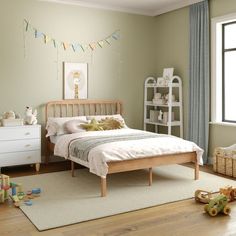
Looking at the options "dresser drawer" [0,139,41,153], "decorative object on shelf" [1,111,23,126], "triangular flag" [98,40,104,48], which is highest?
"triangular flag" [98,40,104,48]

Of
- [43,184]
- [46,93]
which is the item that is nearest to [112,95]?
[46,93]

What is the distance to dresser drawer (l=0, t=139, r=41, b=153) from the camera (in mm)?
4801

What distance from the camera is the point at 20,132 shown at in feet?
16.1

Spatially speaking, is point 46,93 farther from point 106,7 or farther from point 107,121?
point 106,7

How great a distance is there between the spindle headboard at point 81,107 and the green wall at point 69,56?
0.36 feet

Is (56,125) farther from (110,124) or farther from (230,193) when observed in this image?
(230,193)

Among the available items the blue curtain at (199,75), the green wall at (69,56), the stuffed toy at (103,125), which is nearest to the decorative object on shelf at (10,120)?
the green wall at (69,56)

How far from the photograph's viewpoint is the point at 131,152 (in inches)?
155

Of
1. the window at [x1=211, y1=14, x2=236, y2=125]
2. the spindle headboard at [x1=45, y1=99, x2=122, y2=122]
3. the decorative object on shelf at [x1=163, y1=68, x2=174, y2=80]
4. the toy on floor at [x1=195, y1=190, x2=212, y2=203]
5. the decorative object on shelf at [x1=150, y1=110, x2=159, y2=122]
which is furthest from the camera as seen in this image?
the decorative object on shelf at [x1=150, y1=110, x2=159, y2=122]

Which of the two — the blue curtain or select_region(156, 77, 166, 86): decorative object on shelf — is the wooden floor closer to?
the blue curtain

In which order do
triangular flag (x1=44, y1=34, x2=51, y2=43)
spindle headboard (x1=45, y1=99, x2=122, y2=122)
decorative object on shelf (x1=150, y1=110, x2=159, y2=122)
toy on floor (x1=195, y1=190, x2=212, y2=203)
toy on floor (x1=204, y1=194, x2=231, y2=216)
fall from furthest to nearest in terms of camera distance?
decorative object on shelf (x1=150, y1=110, x2=159, y2=122) < spindle headboard (x1=45, y1=99, x2=122, y2=122) < triangular flag (x1=44, y1=34, x2=51, y2=43) < toy on floor (x1=195, y1=190, x2=212, y2=203) < toy on floor (x1=204, y1=194, x2=231, y2=216)

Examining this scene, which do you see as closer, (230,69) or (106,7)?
(230,69)

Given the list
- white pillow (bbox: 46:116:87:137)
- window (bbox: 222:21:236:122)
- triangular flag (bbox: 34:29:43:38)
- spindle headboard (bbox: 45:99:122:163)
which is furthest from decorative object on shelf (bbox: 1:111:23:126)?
window (bbox: 222:21:236:122)

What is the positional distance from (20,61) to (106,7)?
1.80 meters
